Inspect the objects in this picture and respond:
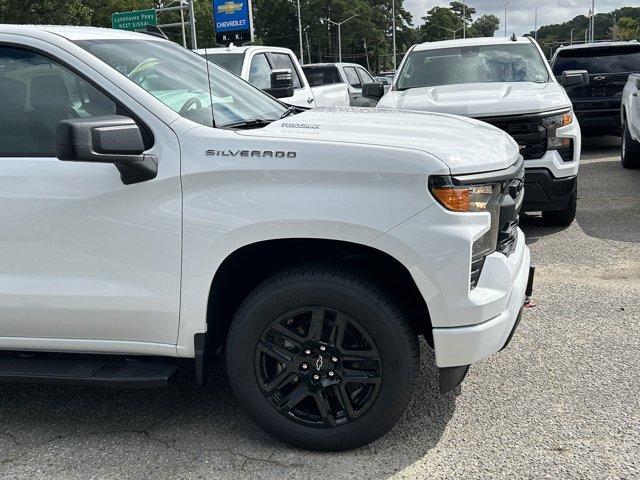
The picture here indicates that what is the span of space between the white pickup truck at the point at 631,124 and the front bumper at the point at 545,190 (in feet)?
9.87

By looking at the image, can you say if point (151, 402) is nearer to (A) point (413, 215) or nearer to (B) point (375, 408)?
(B) point (375, 408)

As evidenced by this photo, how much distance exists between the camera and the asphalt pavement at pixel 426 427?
2938 millimetres

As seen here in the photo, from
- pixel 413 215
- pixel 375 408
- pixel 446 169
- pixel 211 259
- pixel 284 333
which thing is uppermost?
pixel 446 169

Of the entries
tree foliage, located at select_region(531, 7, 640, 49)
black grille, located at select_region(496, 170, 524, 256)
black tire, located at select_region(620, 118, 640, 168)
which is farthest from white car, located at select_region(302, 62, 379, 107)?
tree foliage, located at select_region(531, 7, 640, 49)

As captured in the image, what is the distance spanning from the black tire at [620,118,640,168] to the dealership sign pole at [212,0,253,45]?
21.5 m

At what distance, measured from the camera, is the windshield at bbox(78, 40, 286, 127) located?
3.08 m

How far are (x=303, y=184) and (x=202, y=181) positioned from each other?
1.36ft

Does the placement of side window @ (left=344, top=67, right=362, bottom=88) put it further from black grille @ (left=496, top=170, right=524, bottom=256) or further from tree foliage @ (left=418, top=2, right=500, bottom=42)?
tree foliage @ (left=418, top=2, right=500, bottom=42)

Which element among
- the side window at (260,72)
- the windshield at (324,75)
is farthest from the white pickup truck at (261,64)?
the windshield at (324,75)

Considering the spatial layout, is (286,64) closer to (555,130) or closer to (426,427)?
(555,130)

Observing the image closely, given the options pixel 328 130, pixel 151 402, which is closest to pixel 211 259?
pixel 328 130

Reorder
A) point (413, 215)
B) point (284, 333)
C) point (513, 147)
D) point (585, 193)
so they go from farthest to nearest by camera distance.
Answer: point (585, 193), point (513, 147), point (284, 333), point (413, 215)

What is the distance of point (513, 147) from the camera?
3.28 m

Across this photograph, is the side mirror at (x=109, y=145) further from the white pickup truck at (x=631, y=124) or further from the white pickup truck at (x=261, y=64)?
the white pickup truck at (x=631, y=124)
